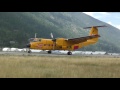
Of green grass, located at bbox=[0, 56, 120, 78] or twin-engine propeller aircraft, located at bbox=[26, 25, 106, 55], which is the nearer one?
green grass, located at bbox=[0, 56, 120, 78]

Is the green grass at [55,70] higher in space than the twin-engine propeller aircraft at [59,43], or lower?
lower

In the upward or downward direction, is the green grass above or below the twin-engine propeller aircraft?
below

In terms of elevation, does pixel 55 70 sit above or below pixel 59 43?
below

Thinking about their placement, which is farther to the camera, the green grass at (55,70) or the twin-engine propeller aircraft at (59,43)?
the twin-engine propeller aircraft at (59,43)

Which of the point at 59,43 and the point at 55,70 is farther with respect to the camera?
the point at 59,43
